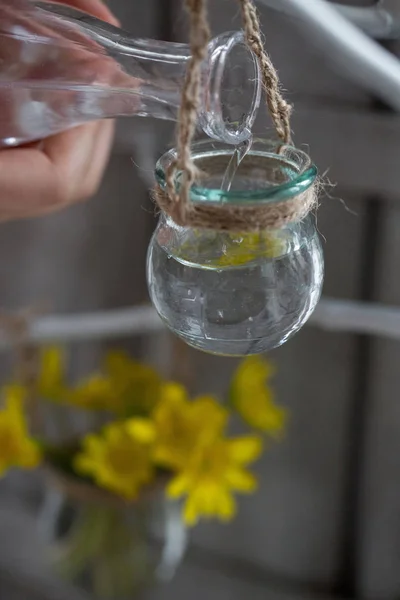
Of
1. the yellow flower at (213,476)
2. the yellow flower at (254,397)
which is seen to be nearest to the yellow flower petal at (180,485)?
the yellow flower at (213,476)

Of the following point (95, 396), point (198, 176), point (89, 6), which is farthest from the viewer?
point (95, 396)

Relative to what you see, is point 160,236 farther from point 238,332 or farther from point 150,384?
point 150,384

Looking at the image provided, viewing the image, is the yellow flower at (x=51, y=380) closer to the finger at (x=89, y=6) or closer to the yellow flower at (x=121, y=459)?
the yellow flower at (x=121, y=459)

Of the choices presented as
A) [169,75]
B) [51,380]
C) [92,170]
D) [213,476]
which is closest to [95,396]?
[51,380]

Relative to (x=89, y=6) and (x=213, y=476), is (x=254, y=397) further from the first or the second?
(x=89, y=6)

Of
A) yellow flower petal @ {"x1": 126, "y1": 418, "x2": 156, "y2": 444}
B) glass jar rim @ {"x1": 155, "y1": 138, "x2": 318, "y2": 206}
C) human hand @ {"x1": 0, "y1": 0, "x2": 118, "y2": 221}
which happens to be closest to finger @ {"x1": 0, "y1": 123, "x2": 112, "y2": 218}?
human hand @ {"x1": 0, "y1": 0, "x2": 118, "y2": 221}
